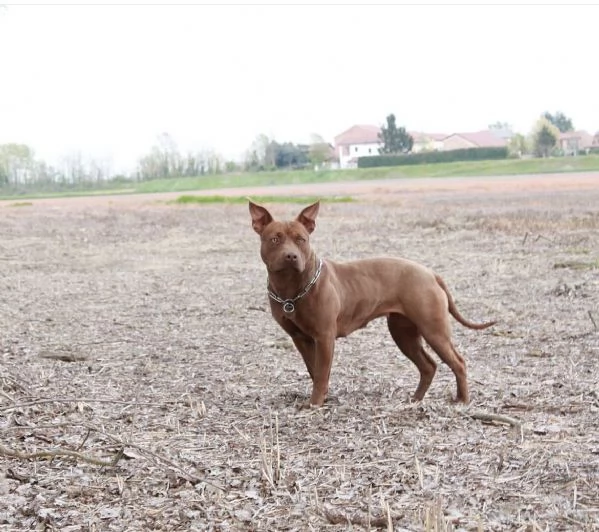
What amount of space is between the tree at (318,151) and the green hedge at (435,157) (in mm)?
13014

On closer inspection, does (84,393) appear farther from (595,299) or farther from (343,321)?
(595,299)

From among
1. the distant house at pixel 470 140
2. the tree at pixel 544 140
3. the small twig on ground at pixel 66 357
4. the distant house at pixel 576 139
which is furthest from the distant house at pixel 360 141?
the small twig on ground at pixel 66 357

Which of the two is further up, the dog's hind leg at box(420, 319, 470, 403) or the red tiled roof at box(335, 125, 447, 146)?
the red tiled roof at box(335, 125, 447, 146)

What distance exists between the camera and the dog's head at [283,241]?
606 centimetres

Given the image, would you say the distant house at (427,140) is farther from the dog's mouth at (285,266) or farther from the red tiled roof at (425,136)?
the dog's mouth at (285,266)

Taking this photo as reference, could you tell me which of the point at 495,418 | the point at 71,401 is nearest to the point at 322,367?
the point at 495,418

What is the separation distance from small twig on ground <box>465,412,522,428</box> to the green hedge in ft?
265

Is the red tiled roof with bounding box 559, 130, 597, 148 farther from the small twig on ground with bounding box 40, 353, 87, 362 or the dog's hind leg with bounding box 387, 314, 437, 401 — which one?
the dog's hind leg with bounding box 387, 314, 437, 401

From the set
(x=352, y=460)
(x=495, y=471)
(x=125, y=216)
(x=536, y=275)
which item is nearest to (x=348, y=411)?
(x=352, y=460)

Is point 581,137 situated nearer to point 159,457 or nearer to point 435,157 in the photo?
point 435,157

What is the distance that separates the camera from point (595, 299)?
11039 mm

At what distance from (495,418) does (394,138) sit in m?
106

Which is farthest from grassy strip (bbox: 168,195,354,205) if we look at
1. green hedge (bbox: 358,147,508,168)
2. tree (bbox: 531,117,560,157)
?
tree (bbox: 531,117,560,157)

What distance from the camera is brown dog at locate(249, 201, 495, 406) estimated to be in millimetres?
6215
